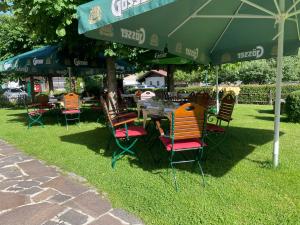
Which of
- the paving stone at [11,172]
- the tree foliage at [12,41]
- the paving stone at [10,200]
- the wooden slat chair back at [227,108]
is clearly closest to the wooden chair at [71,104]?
the paving stone at [11,172]

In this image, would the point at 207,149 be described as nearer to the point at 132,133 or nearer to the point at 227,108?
the point at 227,108

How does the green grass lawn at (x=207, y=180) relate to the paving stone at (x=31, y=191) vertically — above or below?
above

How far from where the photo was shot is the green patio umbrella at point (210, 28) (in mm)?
4395

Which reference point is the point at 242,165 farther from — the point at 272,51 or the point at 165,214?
the point at 272,51

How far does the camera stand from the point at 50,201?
3902 millimetres

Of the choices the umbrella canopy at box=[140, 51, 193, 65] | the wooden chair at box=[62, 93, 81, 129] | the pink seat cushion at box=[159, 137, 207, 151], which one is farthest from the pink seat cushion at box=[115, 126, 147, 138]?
the umbrella canopy at box=[140, 51, 193, 65]

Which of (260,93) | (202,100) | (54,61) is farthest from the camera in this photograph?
(260,93)

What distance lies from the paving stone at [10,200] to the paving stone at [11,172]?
2.61ft

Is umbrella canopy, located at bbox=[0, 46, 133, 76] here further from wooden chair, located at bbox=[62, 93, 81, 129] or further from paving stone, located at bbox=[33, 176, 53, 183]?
paving stone, located at bbox=[33, 176, 53, 183]

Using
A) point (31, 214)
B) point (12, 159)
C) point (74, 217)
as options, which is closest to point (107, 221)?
point (74, 217)

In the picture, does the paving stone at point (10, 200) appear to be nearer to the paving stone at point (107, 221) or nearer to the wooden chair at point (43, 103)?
the paving stone at point (107, 221)

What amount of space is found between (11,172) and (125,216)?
273 cm

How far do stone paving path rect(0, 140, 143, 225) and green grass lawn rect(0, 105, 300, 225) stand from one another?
22 centimetres

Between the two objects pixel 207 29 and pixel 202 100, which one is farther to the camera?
pixel 202 100
